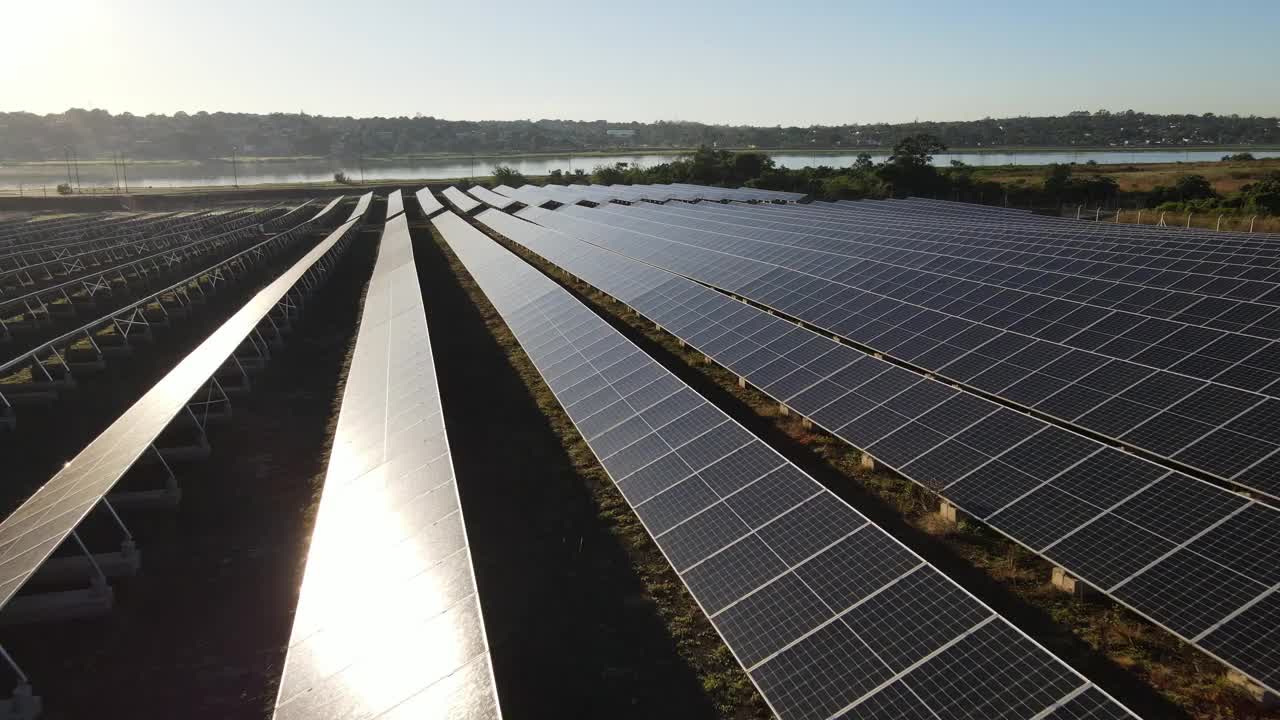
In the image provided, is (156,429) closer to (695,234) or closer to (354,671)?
(354,671)

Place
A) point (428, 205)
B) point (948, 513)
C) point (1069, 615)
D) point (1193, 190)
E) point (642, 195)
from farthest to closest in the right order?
1. point (428, 205)
2. point (642, 195)
3. point (1193, 190)
4. point (948, 513)
5. point (1069, 615)

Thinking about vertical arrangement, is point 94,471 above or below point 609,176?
below

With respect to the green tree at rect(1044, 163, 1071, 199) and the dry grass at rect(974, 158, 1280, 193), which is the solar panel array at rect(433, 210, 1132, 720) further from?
the dry grass at rect(974, 158, 1280, 193)

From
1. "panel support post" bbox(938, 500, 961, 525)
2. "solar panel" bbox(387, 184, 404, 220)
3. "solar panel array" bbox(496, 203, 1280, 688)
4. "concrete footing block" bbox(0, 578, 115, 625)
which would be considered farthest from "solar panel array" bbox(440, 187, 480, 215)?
"panel support post" bbox(938, 500, 961, 525)

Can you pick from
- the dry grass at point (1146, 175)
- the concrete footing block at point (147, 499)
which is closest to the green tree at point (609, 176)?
the dry grass at point (1146, 175)

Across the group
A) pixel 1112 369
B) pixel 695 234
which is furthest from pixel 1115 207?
pixel 1112 369

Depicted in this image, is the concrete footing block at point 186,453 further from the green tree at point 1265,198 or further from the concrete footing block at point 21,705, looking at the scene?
the green tree at point 1265,198

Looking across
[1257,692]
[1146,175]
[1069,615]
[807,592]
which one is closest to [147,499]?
[807,592]

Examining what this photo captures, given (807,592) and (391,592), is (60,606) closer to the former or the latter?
(391,592)
